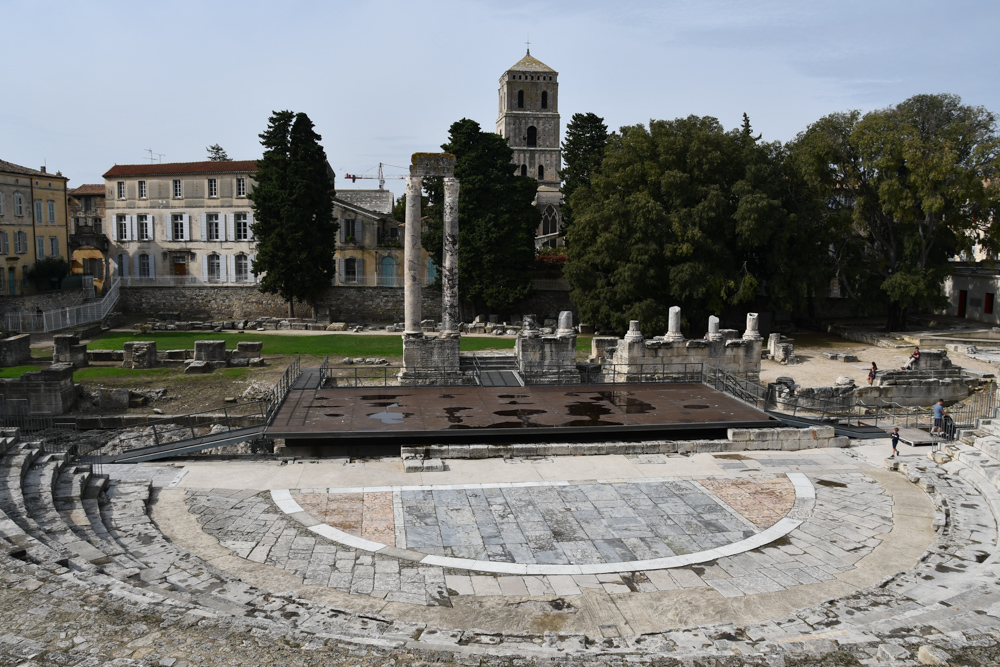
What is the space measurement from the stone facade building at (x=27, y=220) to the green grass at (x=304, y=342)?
28.1 ft

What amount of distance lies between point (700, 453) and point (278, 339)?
27384 millimetres

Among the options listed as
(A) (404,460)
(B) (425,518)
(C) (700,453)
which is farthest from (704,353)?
(B) (425,518)

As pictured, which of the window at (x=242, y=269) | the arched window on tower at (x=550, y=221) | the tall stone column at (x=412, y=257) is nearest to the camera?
the tall stone column at (x=412, y=257)

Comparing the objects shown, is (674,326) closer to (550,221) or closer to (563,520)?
(563,520)

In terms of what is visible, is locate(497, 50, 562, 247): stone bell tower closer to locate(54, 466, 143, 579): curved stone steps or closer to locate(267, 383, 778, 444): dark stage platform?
locate(267, 383, 778, 444): dark stage platform

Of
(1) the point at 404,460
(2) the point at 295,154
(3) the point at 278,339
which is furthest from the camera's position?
(2) the point at 295,154

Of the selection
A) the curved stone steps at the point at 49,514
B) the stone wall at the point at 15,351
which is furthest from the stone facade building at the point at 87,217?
the curved stone steps at the point at 49,514

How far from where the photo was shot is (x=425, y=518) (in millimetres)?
14914

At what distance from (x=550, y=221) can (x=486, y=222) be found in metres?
30.8

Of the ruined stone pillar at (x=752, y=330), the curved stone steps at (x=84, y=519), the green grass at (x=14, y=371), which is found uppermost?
the ruined stone pillar at (x=752, y=330)

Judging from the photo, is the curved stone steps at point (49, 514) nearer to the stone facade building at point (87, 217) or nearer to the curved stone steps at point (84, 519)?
the curved stone steps at point (84, 519)

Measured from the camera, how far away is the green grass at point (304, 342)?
37.6 meters

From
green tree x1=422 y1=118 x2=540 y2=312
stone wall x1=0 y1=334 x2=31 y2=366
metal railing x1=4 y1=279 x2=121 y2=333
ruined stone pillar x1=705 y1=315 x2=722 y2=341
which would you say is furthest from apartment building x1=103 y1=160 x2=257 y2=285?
ruined stone pillar x1=705 y1=315 x2=722 y2=341

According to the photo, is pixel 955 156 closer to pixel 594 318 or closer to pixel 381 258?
pixel 594 318
